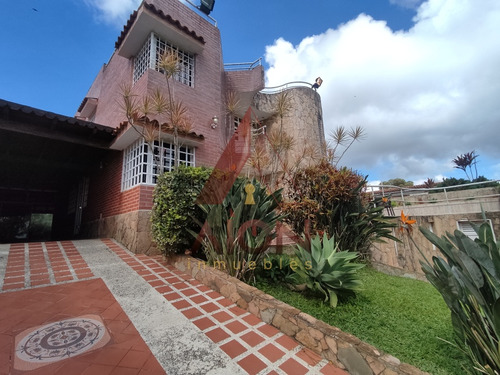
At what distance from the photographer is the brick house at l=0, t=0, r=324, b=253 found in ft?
20.6

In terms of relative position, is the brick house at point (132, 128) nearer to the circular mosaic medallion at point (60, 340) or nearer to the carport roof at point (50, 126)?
the carport roof at point (50, 126)

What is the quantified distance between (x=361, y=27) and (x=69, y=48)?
11241 millimetres

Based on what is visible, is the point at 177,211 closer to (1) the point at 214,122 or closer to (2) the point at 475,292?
(2) the point at 475,292

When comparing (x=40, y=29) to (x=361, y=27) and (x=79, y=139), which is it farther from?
(x=361, y=27)

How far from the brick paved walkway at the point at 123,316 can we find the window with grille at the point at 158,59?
252 inches

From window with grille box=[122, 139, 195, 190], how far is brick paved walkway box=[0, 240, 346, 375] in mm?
2507

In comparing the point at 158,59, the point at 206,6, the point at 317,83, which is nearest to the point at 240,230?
the point at 158,59

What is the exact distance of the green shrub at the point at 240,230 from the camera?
3.65 metres

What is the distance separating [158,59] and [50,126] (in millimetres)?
3897

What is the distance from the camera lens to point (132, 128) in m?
5.95

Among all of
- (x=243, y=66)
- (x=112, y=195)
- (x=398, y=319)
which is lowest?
(x=398, y=319)

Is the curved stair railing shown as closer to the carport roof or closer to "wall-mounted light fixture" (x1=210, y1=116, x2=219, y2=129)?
"wall-mounted light fixture" (x1=210, y1=116, x2=219, y2=129)

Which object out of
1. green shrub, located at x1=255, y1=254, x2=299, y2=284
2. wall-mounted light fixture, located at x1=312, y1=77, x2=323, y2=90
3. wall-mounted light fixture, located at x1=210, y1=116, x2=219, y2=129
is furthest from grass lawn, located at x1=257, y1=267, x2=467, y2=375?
wall-mounted light fixture, located at x1=312, y1=77, x2=323, y2=90

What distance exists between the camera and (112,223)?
7.09m
